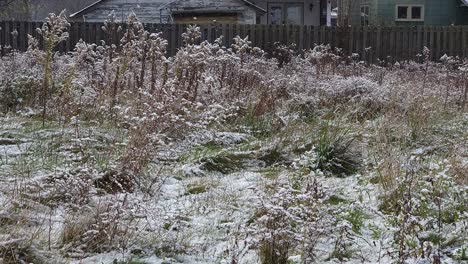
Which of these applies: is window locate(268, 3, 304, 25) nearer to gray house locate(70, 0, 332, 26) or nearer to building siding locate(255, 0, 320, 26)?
building siding locate(255, 0, 320, 26)

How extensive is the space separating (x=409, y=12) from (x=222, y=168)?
27040mm

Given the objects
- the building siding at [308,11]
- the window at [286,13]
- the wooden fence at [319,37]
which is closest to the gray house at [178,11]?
the building siding at [308,11]

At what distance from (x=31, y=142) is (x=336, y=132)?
9.18 ft

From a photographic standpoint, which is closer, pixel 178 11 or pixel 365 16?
pixel 178 11

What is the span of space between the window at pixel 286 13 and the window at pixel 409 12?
15.8ft

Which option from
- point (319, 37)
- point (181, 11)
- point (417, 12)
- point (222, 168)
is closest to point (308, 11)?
point (417, 12)

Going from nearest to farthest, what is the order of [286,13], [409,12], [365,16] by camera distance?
[409,12] → [286,13] → [365,16]

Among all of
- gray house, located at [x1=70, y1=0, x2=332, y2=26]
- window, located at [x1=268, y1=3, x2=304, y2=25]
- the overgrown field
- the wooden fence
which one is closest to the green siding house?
window, located at [x1=268, y1=3, x2=304, y2=25]

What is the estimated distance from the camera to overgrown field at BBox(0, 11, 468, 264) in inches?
127

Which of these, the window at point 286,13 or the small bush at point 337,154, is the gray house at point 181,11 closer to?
the window at point 286,13

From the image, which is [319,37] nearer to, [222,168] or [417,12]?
[222,168]

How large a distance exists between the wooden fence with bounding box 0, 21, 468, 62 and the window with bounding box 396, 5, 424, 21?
12.1 metres

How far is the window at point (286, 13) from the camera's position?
99.5 feet

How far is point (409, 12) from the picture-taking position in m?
30.1
